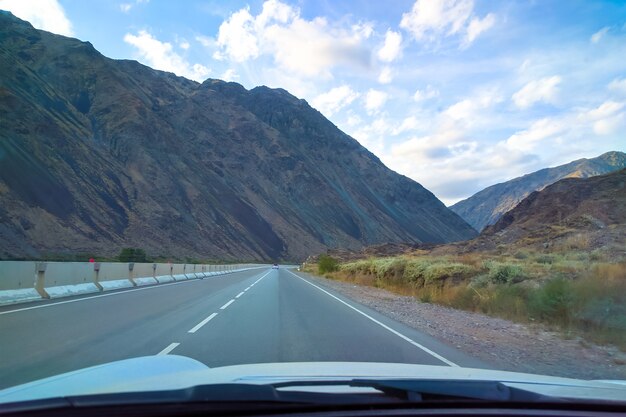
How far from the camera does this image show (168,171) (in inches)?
3457

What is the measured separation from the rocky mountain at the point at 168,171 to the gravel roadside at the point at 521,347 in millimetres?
39696

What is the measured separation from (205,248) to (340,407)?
82.0 metres

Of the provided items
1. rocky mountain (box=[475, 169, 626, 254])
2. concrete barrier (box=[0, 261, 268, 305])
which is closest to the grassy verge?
rocky mountain (box=[475, 169, 626, 254])

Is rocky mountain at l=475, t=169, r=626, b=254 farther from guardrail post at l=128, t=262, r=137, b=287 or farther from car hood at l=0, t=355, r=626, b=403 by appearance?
car hood at l=0, t=355, r=626, b=403

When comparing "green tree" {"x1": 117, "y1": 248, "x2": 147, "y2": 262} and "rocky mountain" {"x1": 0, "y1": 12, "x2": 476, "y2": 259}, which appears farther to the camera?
"rocky mountain" {"x1": 0, "y1": 12, "x2": 476, "y2": 259}

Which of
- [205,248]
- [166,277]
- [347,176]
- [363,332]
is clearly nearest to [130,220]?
[205,248]

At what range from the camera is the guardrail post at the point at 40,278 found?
1725cm

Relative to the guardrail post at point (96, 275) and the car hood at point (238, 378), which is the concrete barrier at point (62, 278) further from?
the car hood at point (238, 378)

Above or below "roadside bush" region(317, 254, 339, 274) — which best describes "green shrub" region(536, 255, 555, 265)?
above

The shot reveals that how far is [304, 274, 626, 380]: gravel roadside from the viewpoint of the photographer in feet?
29.6

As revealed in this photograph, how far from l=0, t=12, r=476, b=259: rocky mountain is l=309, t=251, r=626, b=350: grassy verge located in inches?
1381

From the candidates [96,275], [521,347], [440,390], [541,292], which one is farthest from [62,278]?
[440,390]

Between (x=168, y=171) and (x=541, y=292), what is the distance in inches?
3089

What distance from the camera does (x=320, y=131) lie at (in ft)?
564
